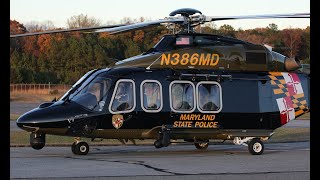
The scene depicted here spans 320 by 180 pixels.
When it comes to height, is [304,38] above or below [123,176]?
above

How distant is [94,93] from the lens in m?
16.2

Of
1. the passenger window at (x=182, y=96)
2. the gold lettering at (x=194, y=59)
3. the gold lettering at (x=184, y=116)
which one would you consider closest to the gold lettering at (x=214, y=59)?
the gold lettering at (x=194, y=59)

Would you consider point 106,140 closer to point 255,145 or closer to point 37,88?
point 255,145

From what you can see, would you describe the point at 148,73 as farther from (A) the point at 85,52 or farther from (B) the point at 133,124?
(A) the point at 85,52

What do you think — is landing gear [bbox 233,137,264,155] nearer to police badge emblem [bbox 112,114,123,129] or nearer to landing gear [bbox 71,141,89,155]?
police badge emblem [bbox 112,114,123,129]

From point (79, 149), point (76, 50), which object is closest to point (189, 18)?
point (79, 149)

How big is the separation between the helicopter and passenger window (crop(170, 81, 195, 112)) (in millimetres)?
26

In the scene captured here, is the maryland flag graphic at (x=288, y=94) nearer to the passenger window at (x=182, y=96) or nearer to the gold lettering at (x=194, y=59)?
the gold lettering at (x=194, y=59)

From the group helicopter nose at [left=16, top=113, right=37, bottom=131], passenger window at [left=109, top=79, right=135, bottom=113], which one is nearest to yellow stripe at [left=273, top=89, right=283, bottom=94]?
passenger window at [left=109, top=79, right=135, bottom=113]

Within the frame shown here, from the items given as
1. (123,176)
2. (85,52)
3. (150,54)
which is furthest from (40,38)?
(123,176)

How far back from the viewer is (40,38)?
72750 mm

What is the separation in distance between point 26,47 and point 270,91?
58140 millimetres

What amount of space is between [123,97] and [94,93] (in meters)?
0.73

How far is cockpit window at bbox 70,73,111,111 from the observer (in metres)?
16.1
